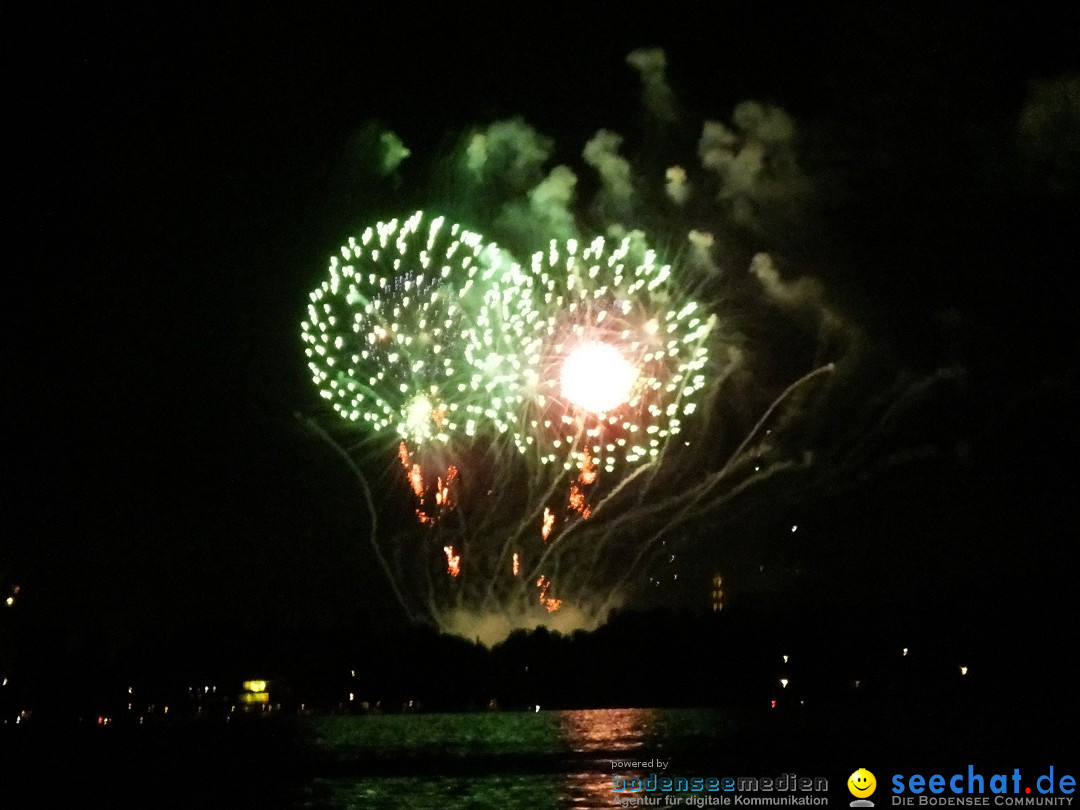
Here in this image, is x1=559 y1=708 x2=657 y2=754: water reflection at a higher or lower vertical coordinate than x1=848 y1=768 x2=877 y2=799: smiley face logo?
higher

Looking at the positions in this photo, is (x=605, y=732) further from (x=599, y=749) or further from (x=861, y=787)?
(x=861, y=787)

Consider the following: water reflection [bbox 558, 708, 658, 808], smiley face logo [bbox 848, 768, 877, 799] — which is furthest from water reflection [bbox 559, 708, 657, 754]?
smiley face logo [bbox 848, 768, 877, 799]

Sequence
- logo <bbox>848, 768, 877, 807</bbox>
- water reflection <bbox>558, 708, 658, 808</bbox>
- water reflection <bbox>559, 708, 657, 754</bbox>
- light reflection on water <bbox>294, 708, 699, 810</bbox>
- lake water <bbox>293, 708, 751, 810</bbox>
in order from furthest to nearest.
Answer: water reflection <bbox>559, 708, 657, 754</bbox> → lake water <bbox>293, 708, 751, 810</bbox> → light reflection on water <bbox>294, 708, 699, 810</bbox> → water reflection <bbox>558, 708, 658, 808</bbox> → logo <bbox>848, 768, 877, 807</bbox>

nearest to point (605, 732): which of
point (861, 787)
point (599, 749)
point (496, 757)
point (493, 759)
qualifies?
point (599, 749)

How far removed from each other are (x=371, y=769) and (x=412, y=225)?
92.5 feet

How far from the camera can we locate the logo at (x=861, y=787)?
102 ft

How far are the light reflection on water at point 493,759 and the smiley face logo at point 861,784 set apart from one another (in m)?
6.62

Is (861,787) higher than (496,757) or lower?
lower

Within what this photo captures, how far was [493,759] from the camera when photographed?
59.0m

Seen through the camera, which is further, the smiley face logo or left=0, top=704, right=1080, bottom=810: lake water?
left=0, top=704, right=1080, bottom=810: lake water

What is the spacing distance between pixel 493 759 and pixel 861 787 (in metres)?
28.9

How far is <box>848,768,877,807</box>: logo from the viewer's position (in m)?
31.2

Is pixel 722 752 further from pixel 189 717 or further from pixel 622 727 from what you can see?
pixel 189 717

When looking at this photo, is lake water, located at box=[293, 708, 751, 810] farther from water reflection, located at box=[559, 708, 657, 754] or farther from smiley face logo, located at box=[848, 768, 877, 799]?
smiley face logo, located at box=[848, 768, 877, 799]
